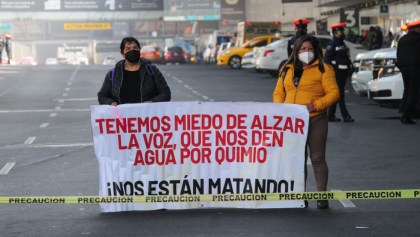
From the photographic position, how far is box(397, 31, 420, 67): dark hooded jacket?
19.6 m

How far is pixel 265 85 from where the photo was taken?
124 ft

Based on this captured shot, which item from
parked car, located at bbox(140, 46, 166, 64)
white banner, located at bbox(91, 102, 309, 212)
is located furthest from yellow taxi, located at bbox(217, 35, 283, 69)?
white banner, located at bbox(91, 102, 309, 212)

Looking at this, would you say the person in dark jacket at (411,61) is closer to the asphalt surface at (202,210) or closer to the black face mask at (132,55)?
the asphalt surface at (202,210)

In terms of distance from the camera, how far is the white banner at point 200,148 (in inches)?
392

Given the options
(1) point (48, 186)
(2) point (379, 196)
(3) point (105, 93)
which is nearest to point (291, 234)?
(2) point (379, 196)

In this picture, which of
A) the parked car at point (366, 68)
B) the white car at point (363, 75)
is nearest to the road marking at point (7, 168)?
the parked car at point (366, 68)

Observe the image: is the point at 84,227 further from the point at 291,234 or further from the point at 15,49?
the point at 15,49

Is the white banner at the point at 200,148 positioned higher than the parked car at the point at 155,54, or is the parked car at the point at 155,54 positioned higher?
the white banner at the point at 200,148

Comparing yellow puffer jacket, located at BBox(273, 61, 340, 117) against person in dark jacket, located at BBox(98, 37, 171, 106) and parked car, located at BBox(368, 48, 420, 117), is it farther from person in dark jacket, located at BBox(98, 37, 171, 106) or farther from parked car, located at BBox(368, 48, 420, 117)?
parked car, located at BBox(368, 48, 420, 117)

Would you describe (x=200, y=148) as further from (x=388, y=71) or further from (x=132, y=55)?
(x=388, y=71)

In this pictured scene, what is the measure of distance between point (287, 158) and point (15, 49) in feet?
468

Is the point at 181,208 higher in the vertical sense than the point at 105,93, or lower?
lower

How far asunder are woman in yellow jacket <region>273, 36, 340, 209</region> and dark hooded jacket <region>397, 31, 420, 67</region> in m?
9.60

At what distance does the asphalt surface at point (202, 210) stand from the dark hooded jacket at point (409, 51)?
1074mm
